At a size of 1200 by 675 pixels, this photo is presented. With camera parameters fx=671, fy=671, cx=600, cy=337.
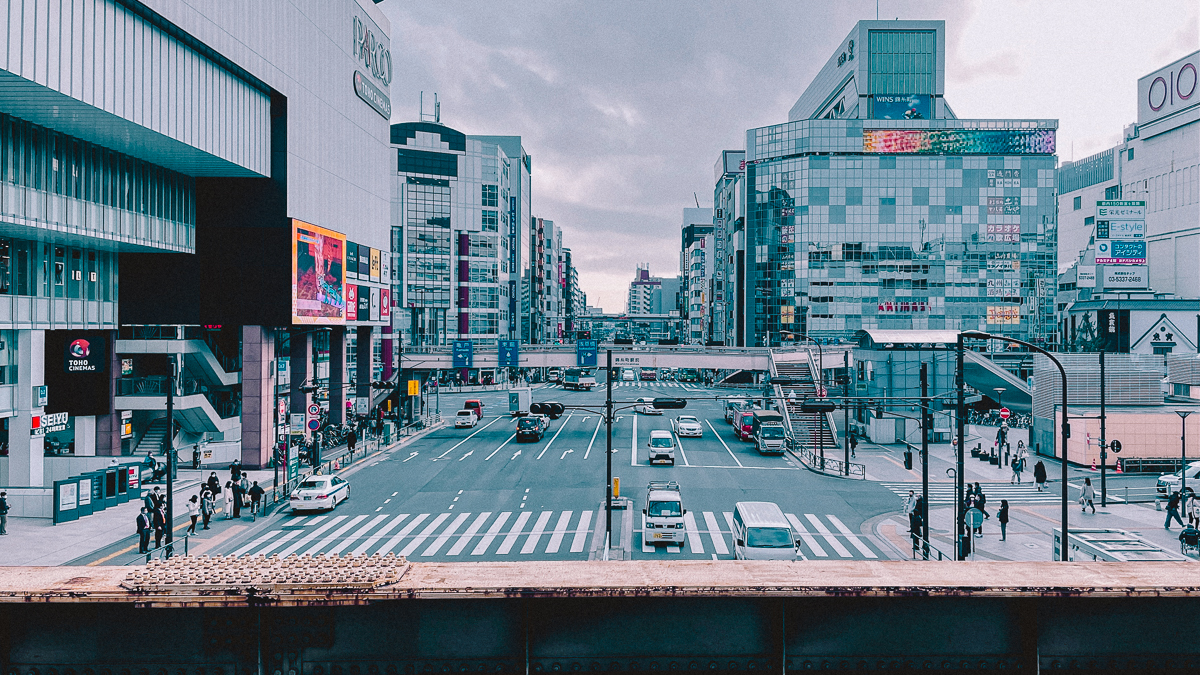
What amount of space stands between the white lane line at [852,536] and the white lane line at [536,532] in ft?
35.6

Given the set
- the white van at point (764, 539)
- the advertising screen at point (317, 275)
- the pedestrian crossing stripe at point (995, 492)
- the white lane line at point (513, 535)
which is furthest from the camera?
the advertising screen at point (317, 275)

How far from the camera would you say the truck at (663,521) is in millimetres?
22125

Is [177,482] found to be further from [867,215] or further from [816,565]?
[867,215]

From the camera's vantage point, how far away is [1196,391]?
2057 inches

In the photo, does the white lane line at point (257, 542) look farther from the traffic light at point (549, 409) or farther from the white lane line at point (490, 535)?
the traffic light at point (549, 409)

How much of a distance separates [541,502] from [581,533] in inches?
222

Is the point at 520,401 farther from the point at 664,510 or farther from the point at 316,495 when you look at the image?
the point at 664,510

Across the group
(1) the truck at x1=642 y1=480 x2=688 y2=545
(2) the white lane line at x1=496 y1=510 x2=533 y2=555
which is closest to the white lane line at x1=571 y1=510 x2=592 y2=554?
(2) the white lane line at x1=496 y1=510 x2=533 y2=555

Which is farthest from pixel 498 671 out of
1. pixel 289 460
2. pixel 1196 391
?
pixel 1196 391

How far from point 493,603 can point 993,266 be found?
117 m

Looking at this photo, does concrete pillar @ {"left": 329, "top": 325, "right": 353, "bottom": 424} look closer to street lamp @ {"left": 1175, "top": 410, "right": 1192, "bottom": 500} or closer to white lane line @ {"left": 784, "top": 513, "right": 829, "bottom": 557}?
white lane line @ {"left": 784, "top": 513, "right": 829, "bottom": 557}

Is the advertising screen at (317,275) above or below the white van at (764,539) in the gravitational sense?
above

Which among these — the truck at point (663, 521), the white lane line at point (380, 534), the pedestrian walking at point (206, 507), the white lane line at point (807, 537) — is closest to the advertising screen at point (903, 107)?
the white lane line at point (807, 537)

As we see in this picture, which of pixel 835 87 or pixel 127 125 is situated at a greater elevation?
pixel 835 87
